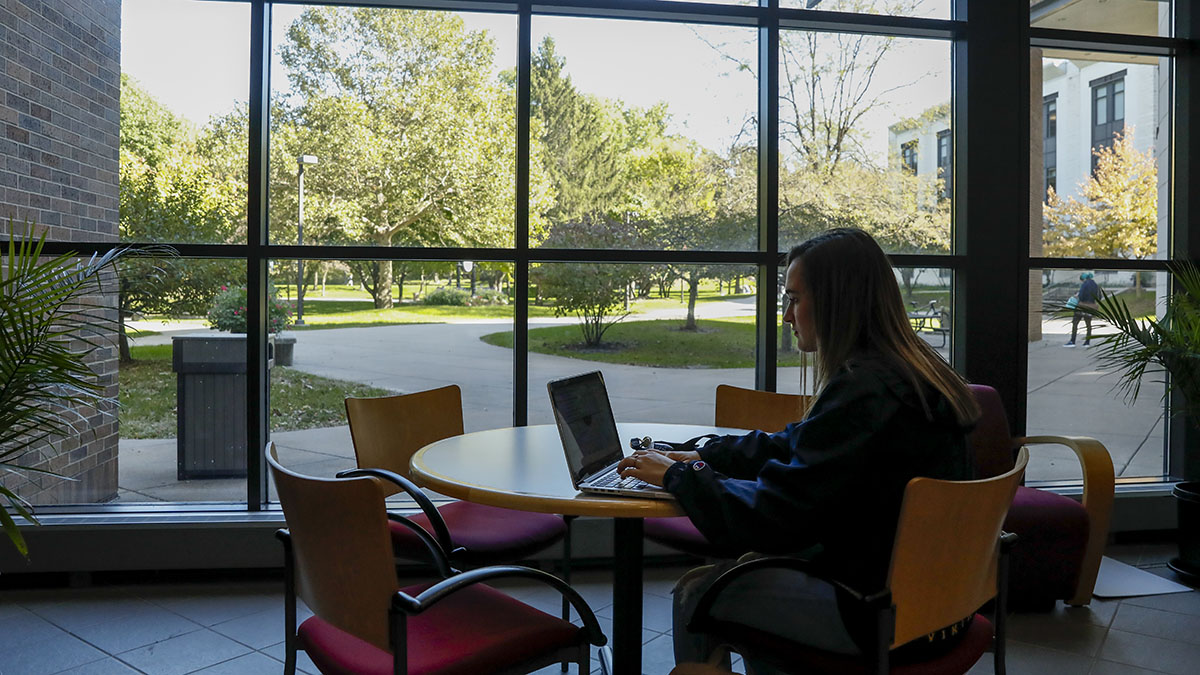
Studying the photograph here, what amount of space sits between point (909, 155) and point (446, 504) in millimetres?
2923

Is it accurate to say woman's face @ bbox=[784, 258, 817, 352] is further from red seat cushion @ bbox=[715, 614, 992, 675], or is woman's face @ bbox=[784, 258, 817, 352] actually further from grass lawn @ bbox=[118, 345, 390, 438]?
grass lawn @ bbox=[118, 345, 390, 438]

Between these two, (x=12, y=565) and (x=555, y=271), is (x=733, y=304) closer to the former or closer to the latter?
(x=555, y=271)

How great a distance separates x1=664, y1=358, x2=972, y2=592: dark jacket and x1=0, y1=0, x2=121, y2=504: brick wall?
3.16 m

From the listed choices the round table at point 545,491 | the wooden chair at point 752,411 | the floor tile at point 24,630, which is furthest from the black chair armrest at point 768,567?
the floor tile at point 24,630

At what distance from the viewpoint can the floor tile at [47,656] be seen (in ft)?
9.25

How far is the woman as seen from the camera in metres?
1.64

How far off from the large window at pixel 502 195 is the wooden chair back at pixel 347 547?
2.28 metres

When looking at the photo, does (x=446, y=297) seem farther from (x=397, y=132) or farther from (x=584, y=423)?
(x=584, y=423)

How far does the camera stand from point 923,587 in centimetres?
164

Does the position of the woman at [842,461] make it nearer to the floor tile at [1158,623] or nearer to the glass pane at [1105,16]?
the floor tile at [1158,623]

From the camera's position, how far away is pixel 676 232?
4.14m

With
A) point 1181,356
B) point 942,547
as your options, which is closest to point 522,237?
point 942,547

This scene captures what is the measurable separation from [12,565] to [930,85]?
4817mm

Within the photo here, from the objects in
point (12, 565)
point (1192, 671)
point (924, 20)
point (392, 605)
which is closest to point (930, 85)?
point (924, 20)
